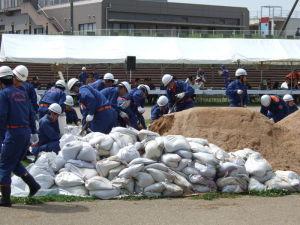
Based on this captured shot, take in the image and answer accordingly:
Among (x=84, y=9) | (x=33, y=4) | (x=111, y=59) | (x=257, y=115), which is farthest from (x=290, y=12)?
(x=257, y=115)

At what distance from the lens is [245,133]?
12117 millimetres

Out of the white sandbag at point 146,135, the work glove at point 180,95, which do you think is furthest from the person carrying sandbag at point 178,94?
the white sandbag at point 146,135

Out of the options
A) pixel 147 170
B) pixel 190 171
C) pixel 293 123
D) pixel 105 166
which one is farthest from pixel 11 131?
pixel 293 123

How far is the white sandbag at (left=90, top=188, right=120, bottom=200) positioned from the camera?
370 inches

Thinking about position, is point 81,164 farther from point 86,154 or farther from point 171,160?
point 171,160

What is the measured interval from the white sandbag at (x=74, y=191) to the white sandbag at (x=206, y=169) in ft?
5.80

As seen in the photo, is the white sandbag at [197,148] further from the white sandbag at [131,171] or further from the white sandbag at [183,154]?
the white sandbag at [131,171]

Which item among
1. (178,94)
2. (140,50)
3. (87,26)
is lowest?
(178,94)

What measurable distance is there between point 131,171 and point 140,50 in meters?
26.5

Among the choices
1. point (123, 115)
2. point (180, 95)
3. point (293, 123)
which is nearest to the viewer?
point (293, 123)

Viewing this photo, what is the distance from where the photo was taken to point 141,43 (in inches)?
1431

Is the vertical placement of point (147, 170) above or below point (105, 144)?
below

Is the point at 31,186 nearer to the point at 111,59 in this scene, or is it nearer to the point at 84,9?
the point at 111,59

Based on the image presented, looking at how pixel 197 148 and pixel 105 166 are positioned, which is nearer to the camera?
pixel 105 166
